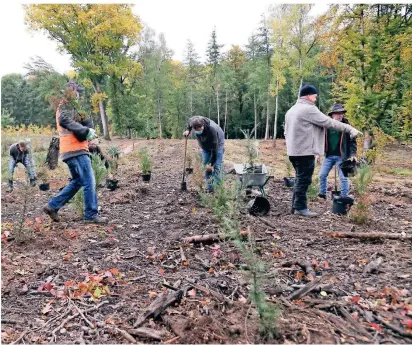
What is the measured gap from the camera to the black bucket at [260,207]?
5184 mm

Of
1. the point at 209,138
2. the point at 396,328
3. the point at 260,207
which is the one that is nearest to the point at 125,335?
the point at 396,328

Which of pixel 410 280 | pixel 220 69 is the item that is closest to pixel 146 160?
pixel 410 280

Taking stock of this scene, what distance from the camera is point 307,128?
16.3 feet

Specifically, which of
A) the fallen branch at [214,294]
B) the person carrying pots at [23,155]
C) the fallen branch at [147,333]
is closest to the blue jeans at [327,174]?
the fallen branch at [214,294]

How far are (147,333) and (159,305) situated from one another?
28 cm

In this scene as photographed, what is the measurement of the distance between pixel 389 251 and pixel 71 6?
22.6 metres

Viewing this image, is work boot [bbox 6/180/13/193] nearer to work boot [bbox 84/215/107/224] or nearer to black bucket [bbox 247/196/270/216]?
work boot [bbox 84/215/107/224]

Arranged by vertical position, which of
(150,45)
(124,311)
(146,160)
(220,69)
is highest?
(150,45)

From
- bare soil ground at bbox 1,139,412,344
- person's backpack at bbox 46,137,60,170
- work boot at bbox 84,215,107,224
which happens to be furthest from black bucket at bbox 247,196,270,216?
person's backpack at bbox 46,137,60,170

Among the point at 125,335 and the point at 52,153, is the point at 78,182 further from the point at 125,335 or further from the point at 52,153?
the point at 52,153

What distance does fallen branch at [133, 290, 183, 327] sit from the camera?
246cm

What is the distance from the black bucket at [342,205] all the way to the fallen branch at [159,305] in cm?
335

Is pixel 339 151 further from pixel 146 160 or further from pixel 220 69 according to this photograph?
pixel 220 69

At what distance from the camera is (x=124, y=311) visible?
2617 millimetres
